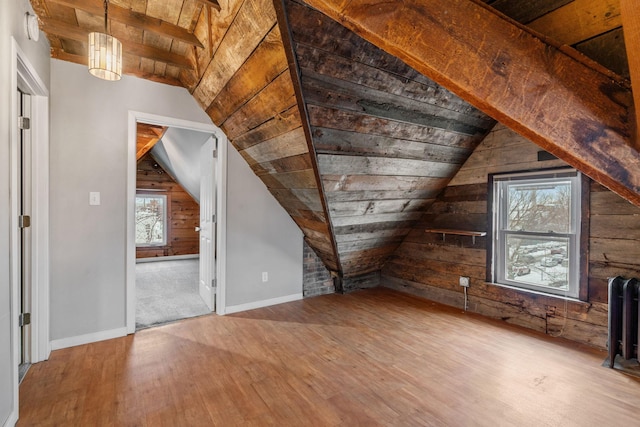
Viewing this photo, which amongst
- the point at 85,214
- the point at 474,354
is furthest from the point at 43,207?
the point at 474,354

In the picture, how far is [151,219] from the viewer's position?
653 cm

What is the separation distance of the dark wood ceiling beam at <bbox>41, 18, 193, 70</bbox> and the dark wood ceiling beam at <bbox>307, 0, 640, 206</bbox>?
2005 millimetres

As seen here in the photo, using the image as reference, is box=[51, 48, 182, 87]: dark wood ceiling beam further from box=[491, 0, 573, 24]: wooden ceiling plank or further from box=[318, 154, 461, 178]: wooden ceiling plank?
box=[491, 0, 573, 24]: wooden ceiling plank

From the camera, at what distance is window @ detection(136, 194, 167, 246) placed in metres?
6.43

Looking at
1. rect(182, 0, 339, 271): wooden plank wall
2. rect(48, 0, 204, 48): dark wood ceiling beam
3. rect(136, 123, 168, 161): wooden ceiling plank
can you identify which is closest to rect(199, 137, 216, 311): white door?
rect(182, 0, 339, 271): wooden plank wall

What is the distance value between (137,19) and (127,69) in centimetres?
82

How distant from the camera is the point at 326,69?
1787 millimetres

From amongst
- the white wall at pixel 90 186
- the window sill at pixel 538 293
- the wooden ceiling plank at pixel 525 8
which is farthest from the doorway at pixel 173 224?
the window sill at pixel 538 293

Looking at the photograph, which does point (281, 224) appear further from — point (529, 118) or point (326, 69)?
point (529, 118)

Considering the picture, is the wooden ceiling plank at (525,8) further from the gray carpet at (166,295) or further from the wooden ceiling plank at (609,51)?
the gray carpet at (166,295)

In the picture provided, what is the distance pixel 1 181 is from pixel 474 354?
123 inches

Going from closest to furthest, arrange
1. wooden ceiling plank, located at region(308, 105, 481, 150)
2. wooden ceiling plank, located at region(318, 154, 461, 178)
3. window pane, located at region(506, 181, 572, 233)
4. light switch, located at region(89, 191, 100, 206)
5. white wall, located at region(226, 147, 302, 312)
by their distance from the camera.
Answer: wooden ceiling plank, located at region(308, 105, 481, 150)
wooden ceiling plank, located at region(318, 154, 461, 178)
light switch, located at region(89, 191, 100, 206)
window pane, located at region(506, 181, 572, 233)
white wall, located at region(226, 147, 302, 312)

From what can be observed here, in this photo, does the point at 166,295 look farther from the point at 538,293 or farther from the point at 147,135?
the point at 538,293

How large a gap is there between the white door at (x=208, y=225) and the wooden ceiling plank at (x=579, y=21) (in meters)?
2.83
